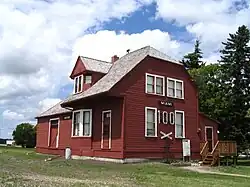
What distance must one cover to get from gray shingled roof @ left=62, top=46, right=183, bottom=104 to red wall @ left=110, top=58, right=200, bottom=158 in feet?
1.94

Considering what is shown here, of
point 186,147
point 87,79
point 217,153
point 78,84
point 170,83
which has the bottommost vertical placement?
point 217,153

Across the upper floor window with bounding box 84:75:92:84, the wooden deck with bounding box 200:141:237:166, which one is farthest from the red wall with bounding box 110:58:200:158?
the upper floor window with bounding box 84:75:92:84

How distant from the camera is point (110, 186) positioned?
12727 mm

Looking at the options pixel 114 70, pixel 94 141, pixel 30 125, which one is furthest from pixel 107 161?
pixel 30 125

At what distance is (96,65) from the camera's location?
3103 centimetres

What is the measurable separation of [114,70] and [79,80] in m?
3.33

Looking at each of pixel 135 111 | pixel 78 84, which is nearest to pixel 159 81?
pixel 135 111

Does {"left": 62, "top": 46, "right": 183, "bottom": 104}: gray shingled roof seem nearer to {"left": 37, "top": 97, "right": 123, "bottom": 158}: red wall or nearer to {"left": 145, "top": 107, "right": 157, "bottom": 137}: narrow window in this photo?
{"left": 37, "top": 97, "right": 123, "bottom": 158}: red wall

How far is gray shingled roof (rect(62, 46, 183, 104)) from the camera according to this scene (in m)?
26.2

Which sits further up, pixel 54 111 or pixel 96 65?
pixel 96 65

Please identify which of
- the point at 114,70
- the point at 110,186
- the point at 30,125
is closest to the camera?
the point at 110,186

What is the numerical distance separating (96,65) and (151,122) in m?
7.47

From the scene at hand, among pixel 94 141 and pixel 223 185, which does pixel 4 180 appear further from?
pixel 94 141

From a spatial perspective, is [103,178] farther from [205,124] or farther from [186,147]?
[205,124]
